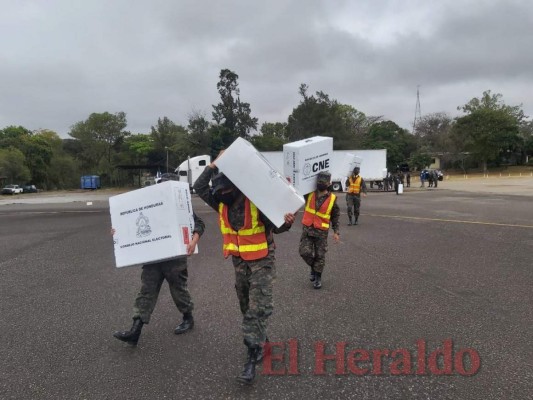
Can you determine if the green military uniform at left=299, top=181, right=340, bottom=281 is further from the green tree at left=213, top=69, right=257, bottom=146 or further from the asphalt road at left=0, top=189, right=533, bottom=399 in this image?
the green tree at left=213, top=69, right=257, bottom=146

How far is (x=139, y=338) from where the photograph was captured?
4.23 meters

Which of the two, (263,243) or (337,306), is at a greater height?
(263,243)

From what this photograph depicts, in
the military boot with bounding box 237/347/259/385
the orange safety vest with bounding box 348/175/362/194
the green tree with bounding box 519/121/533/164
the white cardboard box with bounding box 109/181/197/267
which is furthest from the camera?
the green tree with bounding box 519/121/533/164

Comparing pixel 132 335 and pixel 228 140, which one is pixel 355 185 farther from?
pixel 228 140

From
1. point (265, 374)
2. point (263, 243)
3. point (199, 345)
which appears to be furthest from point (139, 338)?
point (263, 243)

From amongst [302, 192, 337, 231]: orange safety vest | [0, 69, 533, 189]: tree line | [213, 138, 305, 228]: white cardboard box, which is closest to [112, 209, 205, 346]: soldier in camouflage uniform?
[213, 138, 305, 228]: white cardboard box

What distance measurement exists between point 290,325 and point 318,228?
1943mm

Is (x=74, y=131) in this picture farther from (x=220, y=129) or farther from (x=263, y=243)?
(x=263, y=243)

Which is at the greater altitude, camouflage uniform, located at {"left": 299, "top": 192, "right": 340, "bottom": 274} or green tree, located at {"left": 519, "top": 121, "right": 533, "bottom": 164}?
green tree, located at {"left": 519, "top": 121, "right": 533, "bottom": 164}

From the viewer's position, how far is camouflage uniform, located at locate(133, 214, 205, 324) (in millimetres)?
4105

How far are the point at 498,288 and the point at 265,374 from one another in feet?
13.0

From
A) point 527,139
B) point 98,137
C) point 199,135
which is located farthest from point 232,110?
point 527,139

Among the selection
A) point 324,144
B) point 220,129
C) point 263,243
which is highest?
point 220,129

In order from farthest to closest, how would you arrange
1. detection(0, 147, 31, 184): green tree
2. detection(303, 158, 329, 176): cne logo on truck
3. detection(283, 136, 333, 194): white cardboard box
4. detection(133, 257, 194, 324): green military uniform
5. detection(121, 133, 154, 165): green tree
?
detection(121, 133, 154, 165): green tree, detection(0, 147, 31, 184): green tree, detection(303, 158, 329, 176): cne logo on truck, detection(283, 136, 333, 194): white cardboard box, detection(133, 257, 194, 324): green military uniform
